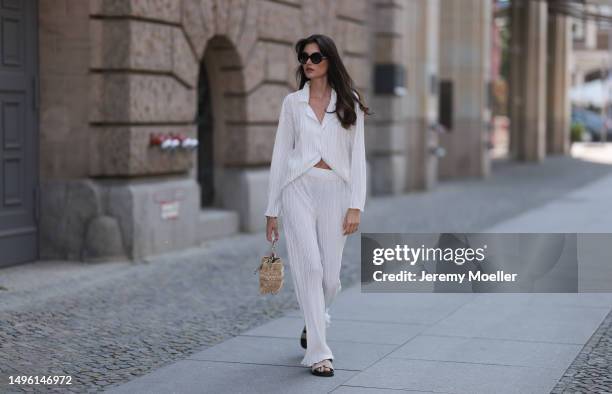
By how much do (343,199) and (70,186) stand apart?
504cm

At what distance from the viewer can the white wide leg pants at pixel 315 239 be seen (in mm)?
6477

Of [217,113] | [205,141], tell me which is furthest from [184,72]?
[205,141]

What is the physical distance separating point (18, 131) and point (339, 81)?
5.04m

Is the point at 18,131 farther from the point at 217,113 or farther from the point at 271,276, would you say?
the point at 271,276

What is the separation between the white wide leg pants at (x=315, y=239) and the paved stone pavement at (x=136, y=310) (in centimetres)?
32

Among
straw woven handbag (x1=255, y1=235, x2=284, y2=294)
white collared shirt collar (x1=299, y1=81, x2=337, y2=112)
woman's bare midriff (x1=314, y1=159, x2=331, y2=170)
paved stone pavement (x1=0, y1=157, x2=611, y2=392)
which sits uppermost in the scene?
white collared shirt collar (x1=299, y1=81, x2=337, y2=112)

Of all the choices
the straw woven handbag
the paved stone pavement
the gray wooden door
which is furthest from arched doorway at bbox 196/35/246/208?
the straw woven handbag

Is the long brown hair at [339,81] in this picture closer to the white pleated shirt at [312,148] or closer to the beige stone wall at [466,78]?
the white pleated shirt at [312,148]

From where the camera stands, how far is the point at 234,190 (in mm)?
13875

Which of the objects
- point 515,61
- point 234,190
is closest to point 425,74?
point 234,190

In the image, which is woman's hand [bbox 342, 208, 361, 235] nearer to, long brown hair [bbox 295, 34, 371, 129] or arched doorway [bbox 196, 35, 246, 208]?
long brown hair [bbox 295, 34, 371, 129]

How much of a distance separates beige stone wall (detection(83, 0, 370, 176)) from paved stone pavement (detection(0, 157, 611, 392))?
3.51 feet

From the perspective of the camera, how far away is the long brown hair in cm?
651

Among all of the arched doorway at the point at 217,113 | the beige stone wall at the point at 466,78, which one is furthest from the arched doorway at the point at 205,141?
the beige stone wall at the point at 466,78
